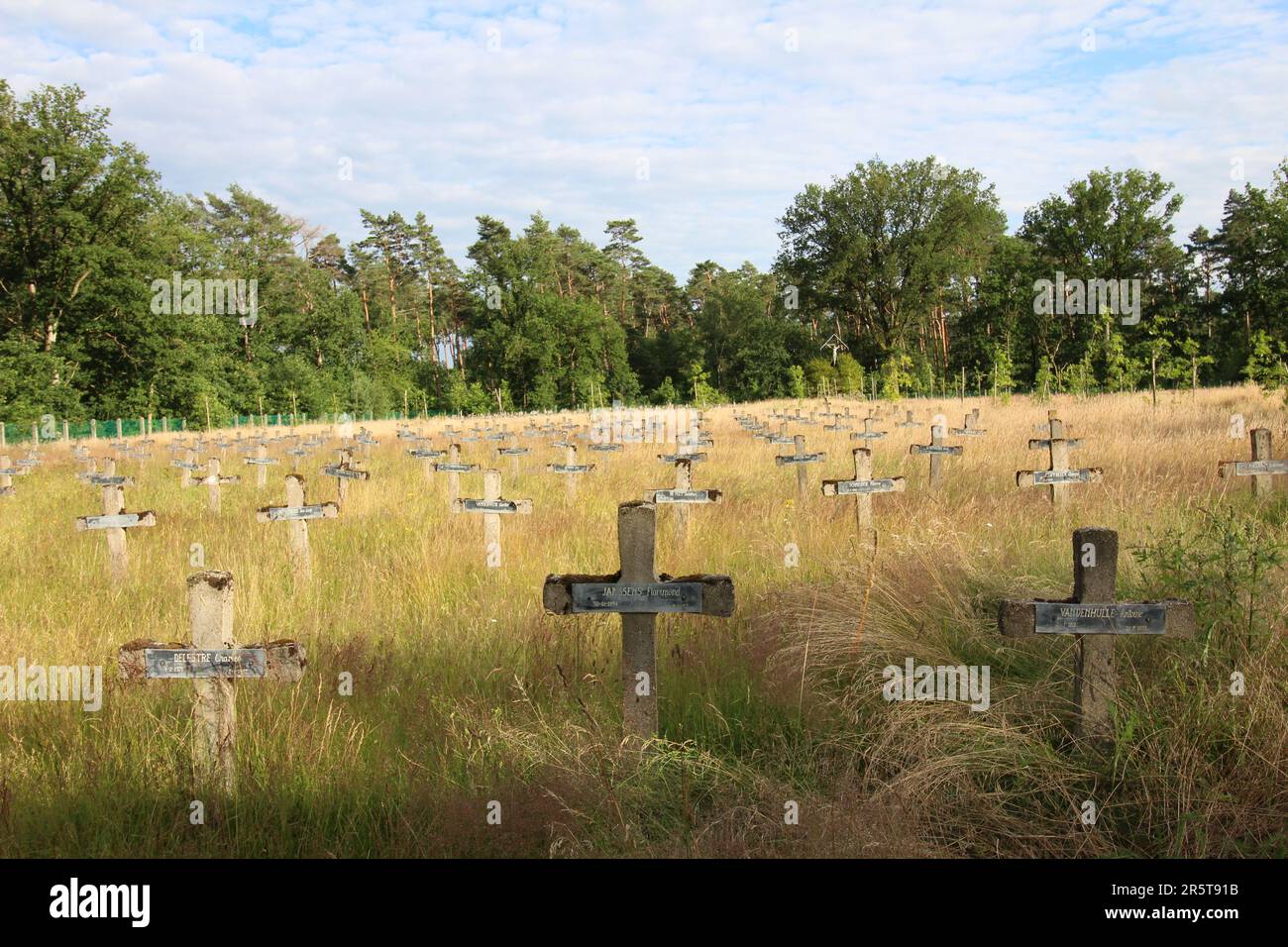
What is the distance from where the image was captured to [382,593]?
280 inches

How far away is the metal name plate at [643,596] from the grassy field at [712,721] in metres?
0.52

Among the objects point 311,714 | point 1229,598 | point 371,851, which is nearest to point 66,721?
point 311,714

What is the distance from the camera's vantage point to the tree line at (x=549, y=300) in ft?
148

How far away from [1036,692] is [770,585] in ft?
9.00

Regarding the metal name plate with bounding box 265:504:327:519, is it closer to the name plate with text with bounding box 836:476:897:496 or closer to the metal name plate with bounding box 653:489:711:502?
the metal name plate with bounding box 653:489:711:502

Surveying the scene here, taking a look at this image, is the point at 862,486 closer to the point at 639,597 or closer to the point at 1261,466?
the point at 1261,466

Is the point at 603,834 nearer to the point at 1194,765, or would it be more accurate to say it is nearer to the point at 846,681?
the point at 846,681

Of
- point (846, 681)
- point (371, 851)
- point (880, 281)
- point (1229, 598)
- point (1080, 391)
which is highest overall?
point (880, 281)

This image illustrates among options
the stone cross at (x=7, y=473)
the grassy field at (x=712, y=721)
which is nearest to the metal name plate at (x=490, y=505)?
the grassy field at (x=712, y=721)

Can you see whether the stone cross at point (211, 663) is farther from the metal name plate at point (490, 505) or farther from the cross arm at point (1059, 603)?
the metal name plate at point (490, 505)

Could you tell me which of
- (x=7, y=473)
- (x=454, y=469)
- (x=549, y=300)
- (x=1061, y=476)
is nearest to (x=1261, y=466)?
(x=1061, y=476)

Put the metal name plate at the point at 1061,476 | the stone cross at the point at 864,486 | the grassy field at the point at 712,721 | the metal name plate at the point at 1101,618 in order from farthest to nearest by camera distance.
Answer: the metal name plate at the point at 1061,476
the stone cross at the point at 864,486
the metal name plate at the point at 1101,618
the grassy field at the point at 712,721

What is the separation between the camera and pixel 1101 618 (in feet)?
12.0
